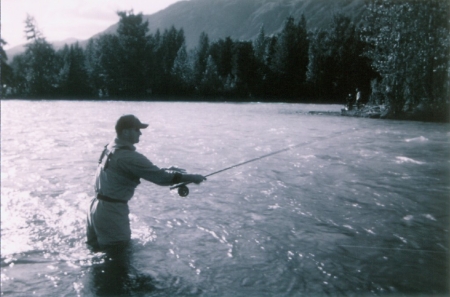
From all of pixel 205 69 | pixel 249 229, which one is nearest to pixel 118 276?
pixel 249 229

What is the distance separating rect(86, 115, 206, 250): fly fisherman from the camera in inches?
206

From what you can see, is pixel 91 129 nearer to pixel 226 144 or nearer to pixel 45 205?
pixel 226 144

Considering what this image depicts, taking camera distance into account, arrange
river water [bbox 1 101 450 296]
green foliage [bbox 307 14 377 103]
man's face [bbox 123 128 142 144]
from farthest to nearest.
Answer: green foliage [bbox 307 14 377 103] < river water [bbox 1 101 450 296] < man's face [bbox 123 128 142 144]

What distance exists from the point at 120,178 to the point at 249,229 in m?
3.14

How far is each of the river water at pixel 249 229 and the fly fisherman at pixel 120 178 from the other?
0.58 m

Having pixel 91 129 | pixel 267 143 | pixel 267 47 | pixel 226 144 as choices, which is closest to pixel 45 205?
pixel 226 144

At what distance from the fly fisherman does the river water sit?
1.91 feet

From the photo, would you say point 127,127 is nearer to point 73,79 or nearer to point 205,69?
point 205,69

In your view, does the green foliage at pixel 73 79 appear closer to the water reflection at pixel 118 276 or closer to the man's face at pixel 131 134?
the water reflection at pixel 118 276

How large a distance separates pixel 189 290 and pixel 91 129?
21884 millimetres

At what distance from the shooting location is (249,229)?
7.73 metres

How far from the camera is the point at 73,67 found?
87.0 m

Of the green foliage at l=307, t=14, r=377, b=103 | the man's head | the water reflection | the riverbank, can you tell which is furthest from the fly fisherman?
the green foliage at l=307, t=14, r=377, b=103

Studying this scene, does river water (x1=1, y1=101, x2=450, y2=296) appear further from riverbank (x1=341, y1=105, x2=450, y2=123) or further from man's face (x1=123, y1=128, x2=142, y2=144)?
riverbank (x1=341, y1=105, x2=450, y2=123)
